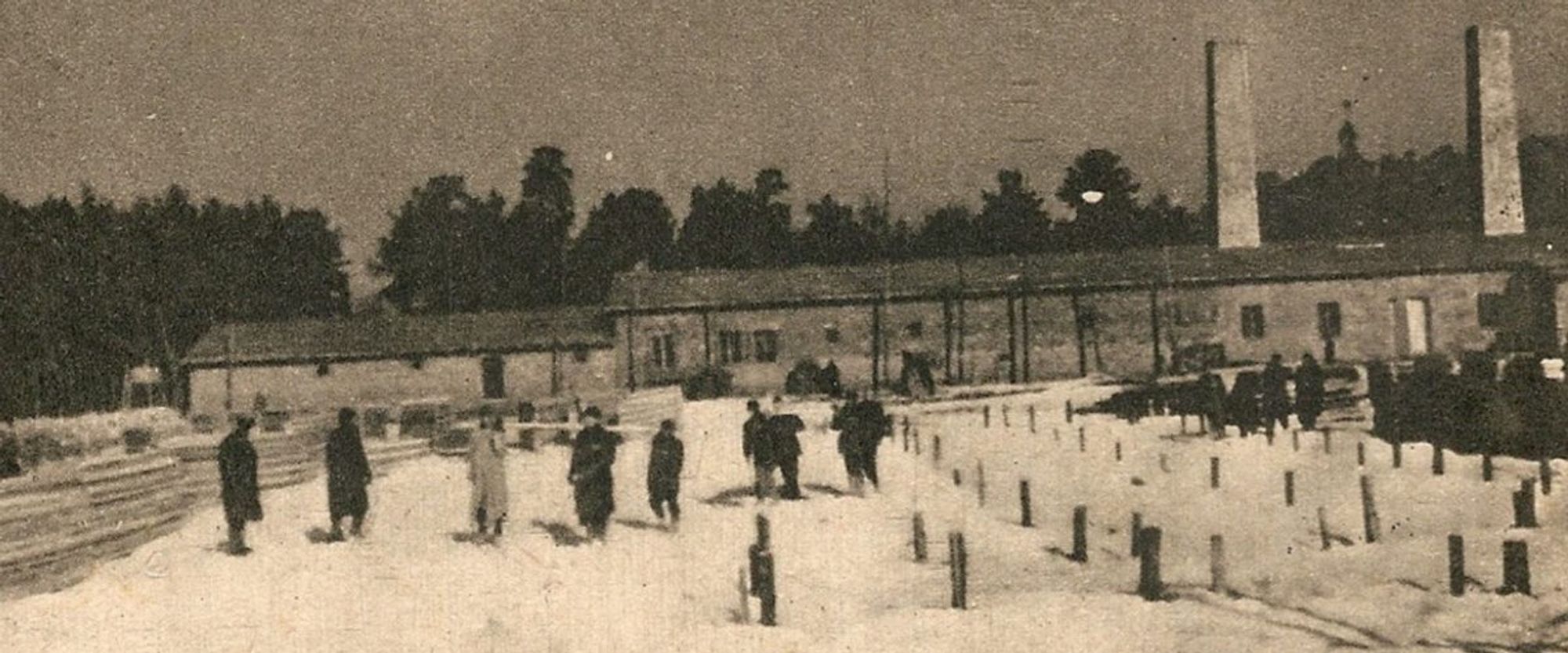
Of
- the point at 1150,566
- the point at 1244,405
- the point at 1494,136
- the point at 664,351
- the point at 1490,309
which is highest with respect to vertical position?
the point at 1494,136

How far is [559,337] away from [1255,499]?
2790cm

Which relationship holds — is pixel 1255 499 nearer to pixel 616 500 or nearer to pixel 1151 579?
pixel 1151 579

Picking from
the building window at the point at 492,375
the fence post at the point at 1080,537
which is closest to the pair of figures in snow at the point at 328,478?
the fence post at the point at 1080,537

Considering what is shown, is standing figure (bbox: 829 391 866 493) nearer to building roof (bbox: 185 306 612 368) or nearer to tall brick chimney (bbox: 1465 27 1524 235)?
building roof (bbox: 185 306 612 368)

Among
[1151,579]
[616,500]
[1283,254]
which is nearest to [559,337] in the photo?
[1283,254]

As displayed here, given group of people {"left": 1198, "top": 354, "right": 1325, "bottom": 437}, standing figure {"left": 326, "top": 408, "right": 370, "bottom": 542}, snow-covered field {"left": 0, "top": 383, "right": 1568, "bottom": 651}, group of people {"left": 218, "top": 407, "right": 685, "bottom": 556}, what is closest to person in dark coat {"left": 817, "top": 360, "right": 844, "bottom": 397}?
group of people {"left": 1198, "top": 354, "right": 1325, "bottom": 437}

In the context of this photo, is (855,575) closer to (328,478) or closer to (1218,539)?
(1218,539)

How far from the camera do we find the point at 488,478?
18.7 m

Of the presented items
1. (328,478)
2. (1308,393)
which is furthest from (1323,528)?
(328,478)

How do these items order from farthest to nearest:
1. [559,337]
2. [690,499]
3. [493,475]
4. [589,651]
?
[559,337]
[690,499]
[493,475]
[589,651]

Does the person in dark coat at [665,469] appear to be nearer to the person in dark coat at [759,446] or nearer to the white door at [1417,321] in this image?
the person in dark coat at [759,446]

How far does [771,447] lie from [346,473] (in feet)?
19.1

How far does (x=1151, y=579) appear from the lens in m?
16.1

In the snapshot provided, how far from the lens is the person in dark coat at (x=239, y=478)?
1719 centimetres
